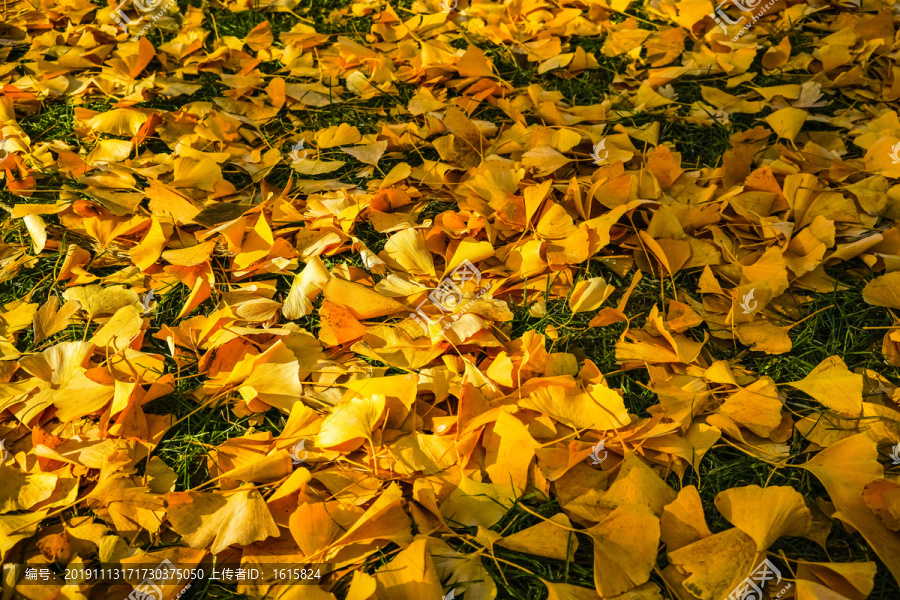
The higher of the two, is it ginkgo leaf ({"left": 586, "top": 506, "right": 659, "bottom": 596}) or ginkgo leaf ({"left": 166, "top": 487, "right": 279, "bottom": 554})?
ginkgo leaf ({"left": 586, "top": 506, "right": 659, "bottom": 596})

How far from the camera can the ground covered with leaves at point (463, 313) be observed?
887 mm

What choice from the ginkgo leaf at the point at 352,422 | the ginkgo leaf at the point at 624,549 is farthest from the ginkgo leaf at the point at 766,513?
the ginkgo leaf at the point at 352,422

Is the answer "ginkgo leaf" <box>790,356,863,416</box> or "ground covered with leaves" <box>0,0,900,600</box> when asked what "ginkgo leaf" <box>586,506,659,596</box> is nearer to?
"ground covered with leaves" <box>0,0,900,600</box>

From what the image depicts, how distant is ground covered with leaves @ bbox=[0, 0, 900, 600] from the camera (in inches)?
34.9

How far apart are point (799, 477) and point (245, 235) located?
1103 mm

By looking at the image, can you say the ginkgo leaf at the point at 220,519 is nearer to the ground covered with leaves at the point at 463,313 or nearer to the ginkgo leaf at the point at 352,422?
the ground covered with leaves at the point at 463,313

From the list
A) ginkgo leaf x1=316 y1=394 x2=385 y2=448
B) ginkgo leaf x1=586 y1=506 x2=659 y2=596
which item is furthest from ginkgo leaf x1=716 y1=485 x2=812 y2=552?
ginkgo leaf x1=316 y1=394 x2=385 y2=448

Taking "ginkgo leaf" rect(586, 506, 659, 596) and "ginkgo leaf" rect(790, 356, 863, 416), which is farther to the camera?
"ginkgo leaf" rect(790, 356, 863, 416)

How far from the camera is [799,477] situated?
97 centimetres

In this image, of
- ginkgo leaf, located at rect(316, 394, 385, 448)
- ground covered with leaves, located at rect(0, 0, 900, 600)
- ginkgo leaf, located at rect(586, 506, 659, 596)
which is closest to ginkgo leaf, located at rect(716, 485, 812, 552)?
ground covered with leaves, located at rect(0, 0, 900, 600)

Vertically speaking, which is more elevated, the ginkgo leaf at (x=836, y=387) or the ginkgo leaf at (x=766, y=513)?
the ginkgo leaf at (x=836, y=387)
